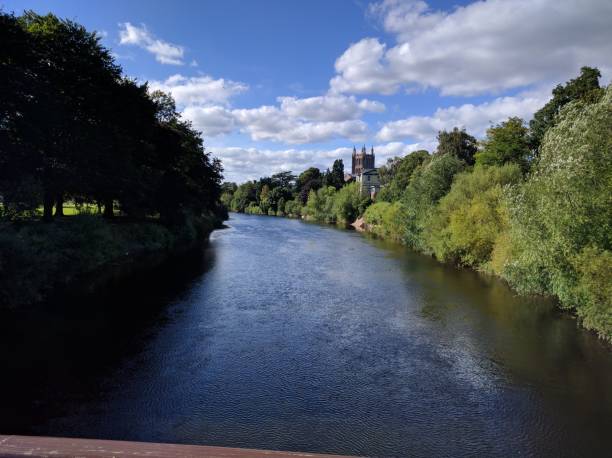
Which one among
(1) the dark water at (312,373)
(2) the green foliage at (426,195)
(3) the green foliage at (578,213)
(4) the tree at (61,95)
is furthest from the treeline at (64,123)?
(2) the green foliage at (426,195)

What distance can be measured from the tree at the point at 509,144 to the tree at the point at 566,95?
1.96m

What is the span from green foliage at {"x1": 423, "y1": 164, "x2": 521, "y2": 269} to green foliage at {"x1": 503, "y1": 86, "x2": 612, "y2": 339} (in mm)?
9719

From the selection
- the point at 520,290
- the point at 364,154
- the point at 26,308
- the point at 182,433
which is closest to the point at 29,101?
the point at 26,308

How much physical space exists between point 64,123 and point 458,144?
2297 inches

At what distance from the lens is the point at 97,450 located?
8.63 ft

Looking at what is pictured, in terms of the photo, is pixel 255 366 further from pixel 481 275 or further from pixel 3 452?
pixel 481 275

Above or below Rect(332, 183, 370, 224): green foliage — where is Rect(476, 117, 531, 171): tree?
above

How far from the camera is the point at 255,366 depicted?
13.7 metres

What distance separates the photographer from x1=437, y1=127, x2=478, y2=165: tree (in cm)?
7031

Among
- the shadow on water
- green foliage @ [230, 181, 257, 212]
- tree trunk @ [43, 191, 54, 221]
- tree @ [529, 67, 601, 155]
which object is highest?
tree @ [529, 67, 601, 155]

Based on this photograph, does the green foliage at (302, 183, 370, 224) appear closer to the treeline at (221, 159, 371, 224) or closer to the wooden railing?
the treeline at (221, 159, 371, 224)

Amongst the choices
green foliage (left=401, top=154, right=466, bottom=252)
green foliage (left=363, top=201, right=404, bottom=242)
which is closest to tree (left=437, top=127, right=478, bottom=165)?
green foliage (left=363, top=201, right=404, bottom=242)

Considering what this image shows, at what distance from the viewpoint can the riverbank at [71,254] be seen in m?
17.9

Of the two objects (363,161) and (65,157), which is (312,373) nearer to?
(65,157)
